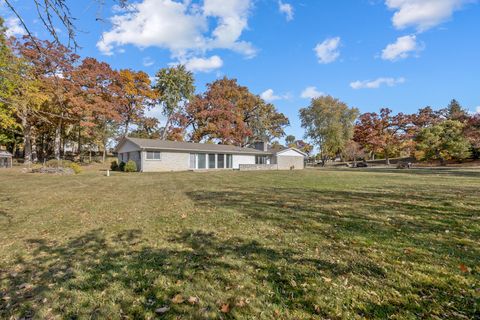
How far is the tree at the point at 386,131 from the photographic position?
45.4m

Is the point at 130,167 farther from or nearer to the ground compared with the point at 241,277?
farther from the ground

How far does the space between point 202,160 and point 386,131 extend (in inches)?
1532

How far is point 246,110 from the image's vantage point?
4403 cm

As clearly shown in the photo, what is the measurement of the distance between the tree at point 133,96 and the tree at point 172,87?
10.1ft

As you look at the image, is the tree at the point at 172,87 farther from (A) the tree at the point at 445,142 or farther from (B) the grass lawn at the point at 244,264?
(A) the tree at the point at 445,142

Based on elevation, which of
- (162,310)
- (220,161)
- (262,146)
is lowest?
(162,310)


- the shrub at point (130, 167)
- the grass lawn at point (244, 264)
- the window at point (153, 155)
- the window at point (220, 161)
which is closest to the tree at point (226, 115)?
the window at point (220, 161)

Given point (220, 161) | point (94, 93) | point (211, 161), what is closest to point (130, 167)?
point (211, 161)

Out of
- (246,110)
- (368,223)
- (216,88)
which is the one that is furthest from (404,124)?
(368,223)

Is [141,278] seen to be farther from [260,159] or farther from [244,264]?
[260,159]

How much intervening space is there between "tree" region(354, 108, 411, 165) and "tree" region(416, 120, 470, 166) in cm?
474

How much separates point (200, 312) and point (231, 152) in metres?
27.4

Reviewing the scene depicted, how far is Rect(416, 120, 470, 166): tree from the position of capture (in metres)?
36.2

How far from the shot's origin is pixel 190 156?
26000mm
